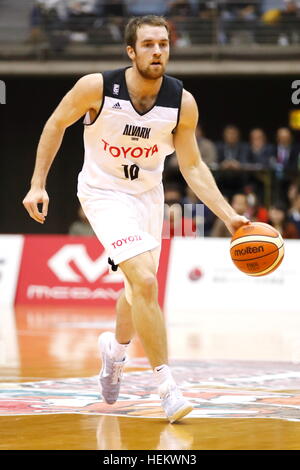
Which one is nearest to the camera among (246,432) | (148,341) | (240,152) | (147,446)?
(147,446)

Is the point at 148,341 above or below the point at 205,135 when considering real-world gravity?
below

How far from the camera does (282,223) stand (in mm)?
17828

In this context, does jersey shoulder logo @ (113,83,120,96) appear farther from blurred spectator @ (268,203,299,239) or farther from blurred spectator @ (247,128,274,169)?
blurred spectator @ (247,128,274,169)

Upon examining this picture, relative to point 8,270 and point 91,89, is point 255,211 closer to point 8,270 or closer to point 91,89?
point 8,270

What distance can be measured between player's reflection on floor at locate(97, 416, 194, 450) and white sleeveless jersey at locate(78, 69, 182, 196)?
155 cm

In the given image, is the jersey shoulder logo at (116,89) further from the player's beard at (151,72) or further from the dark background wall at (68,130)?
the dark background wall at (68,130)

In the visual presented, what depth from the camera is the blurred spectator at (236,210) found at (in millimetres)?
17109

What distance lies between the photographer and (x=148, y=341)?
5973 mm

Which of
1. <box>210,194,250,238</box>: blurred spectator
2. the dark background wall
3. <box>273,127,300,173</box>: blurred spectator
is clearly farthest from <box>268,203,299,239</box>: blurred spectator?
the dark background wall

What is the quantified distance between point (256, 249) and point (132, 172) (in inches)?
38.4

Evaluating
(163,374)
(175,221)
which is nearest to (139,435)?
(163,374)

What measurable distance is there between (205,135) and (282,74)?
11.6 feet

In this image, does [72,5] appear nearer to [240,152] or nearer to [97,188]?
[240,152]
